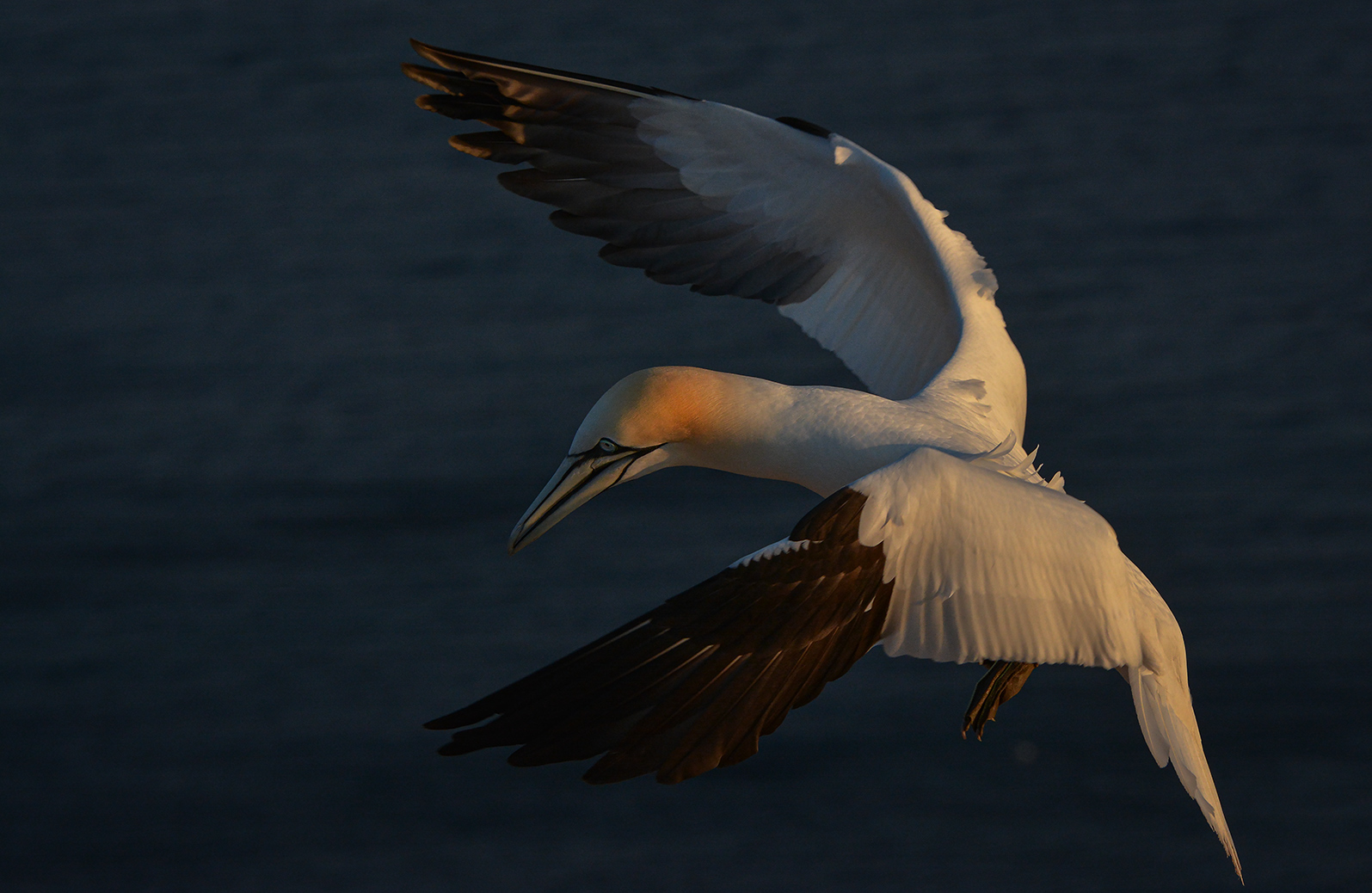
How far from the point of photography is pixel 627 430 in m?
3.47

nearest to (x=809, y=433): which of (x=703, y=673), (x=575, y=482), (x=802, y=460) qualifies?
(x=802, y=460)

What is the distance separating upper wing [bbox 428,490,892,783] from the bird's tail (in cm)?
63

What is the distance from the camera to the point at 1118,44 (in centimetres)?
701

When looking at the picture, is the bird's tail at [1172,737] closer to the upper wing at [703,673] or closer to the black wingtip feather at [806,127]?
the upper wing at [703,673]

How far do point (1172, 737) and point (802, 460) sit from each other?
88 cm

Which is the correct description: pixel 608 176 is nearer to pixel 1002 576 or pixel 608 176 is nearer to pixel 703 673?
pixel 1002 576

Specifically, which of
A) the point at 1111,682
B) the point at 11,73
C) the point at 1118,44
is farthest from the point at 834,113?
the point at 11,73

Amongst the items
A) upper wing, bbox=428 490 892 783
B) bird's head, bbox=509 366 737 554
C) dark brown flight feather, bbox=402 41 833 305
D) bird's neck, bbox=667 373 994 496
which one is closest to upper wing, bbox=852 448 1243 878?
upper wing, bbox=428 490 892 783

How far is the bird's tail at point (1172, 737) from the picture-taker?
3.16 m

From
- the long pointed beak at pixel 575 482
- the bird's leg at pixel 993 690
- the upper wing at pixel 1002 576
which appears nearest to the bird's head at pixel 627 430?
the long pointed beak at pixel 575 482

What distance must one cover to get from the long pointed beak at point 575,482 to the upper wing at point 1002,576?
671 millimetres

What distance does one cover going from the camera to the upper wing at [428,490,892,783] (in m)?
2.72

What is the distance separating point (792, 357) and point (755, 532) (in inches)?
33.3

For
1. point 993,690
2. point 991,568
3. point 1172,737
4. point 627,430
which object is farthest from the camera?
point 993,690
